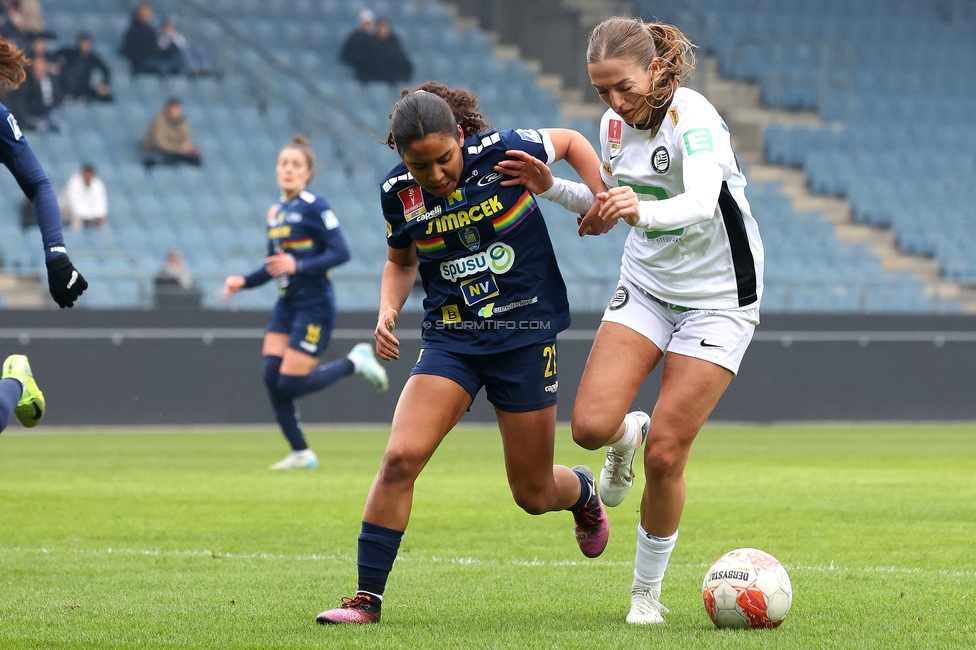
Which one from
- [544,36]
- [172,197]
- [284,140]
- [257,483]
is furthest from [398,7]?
[257,483]

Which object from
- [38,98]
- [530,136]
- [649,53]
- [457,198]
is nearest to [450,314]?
[457,198]

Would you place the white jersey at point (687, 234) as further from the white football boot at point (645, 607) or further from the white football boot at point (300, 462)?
the white football boot at point (300, 462)

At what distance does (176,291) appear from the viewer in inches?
612

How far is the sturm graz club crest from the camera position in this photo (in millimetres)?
5074

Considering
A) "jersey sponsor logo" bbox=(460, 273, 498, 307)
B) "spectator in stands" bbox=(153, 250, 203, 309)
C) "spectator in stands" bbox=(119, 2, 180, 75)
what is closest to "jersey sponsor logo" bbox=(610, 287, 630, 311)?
"jersey sponsor logo" bbox=(460, 273, 498, 307)

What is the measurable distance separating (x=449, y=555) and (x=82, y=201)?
39.8 ft

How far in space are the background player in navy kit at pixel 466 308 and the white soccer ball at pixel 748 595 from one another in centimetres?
88

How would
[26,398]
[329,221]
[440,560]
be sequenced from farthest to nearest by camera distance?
1. [329,221]
2. [440,560]
3. [26,398]

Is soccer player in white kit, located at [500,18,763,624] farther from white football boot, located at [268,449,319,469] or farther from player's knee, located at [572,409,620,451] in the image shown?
white football boot, located at [268,449,319,469]

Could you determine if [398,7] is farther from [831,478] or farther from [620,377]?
[620,377]

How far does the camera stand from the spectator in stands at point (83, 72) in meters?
18.6

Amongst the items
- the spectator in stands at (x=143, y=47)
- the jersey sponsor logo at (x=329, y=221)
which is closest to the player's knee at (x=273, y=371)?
the jersey sponsor logo at (x=329, y=221)

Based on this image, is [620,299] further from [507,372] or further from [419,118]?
[419,118]

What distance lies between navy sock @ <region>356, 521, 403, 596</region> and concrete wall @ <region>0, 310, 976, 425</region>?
36.4 feet
